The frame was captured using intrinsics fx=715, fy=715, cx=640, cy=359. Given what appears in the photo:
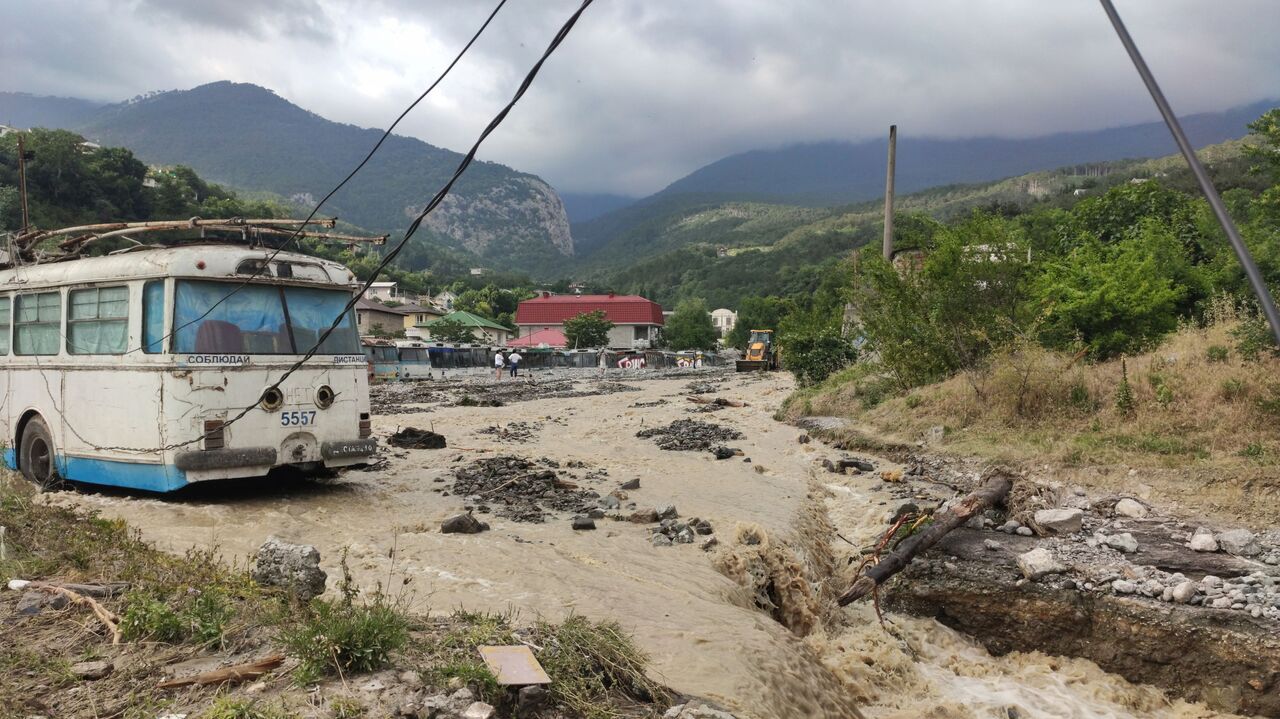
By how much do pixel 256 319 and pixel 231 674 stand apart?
20.5 feet

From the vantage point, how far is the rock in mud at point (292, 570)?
5.02m

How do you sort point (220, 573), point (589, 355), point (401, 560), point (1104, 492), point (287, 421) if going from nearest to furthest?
point (220, 573) → point (401, 560) → point (287, 421) → point (1104, 492) → point (589, 355)

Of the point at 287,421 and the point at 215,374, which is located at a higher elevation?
the point at 215,374

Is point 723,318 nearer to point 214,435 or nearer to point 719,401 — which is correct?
point 719,401

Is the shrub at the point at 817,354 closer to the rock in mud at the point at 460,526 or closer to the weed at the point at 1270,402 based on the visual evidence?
the weed at the point at 1270,402

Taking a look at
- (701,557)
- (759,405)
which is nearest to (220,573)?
(701,557)

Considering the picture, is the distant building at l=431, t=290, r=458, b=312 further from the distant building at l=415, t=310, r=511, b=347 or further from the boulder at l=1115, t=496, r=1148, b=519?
the boulder at l=1115, t=496, r=1148, b=519

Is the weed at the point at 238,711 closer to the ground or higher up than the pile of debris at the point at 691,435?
higher up

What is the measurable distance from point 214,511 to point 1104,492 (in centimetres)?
1212

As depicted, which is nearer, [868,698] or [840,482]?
[868,698]

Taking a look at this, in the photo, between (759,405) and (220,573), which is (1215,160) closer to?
(759,405)

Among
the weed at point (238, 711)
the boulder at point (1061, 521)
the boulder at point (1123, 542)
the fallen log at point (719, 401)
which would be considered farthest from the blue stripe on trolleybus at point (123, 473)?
the fallen log at point (719, 401)

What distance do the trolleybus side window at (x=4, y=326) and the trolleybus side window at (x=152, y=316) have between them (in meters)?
3.66

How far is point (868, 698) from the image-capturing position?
6.27m
